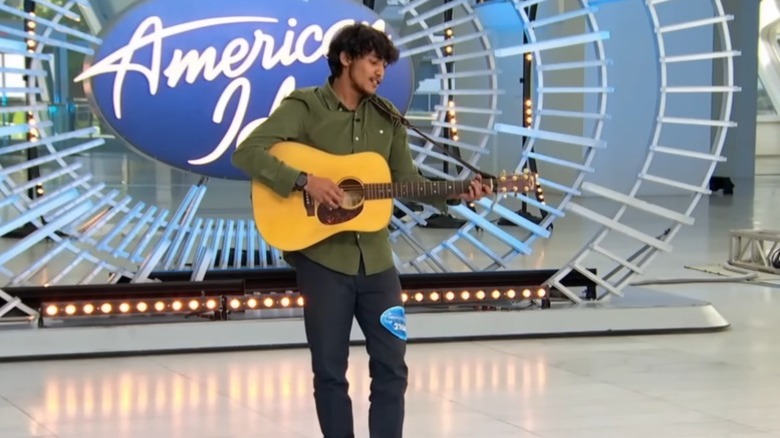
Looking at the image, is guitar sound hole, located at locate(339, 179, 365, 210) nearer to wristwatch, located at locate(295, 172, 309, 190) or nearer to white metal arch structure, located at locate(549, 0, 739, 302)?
wristwatch, located at locate(295, 172, 309, 190)

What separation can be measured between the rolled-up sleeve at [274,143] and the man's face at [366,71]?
8.7 inches

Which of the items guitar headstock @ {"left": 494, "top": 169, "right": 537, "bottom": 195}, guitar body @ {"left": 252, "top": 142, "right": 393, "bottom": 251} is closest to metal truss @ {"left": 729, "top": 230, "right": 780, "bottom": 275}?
guitar headstock @ {"left": 494, "top": 169, "right": 537, "bottom": 195}

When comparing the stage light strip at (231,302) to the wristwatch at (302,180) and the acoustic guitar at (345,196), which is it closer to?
the acoustic guitar at (345,196)

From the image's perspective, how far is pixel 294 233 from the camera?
3.76m

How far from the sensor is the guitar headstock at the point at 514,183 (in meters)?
3.87

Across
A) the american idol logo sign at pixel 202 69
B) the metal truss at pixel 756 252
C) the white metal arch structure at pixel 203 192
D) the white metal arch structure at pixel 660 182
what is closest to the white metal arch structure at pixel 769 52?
the metal truss at pixel 756 252

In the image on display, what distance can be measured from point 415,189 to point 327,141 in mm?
318

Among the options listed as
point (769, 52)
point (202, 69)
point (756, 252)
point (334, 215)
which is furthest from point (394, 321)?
point (769, 52)

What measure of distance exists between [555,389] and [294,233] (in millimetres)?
1903

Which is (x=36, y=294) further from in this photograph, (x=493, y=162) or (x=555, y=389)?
(x=493, y=162)

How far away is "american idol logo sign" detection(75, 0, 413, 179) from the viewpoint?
231 inches

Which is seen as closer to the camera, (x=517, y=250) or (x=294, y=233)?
(x=294, y=233)

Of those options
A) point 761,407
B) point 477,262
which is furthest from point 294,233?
point 477,262

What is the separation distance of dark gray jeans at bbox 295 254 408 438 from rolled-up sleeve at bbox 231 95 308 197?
0.95 ft
